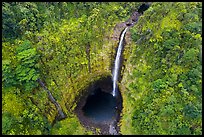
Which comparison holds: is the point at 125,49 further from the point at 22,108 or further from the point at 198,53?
the point at 22,108

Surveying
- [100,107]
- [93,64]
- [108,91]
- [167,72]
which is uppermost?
[93,64]

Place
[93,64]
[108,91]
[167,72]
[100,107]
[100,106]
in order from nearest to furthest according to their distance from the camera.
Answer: [167,72], [100,107], [100,106], [93,64], [108,91]

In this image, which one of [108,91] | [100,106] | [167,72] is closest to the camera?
[167,72]

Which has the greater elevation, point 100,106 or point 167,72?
point 167,72

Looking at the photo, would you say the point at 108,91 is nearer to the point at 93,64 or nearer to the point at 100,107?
the point at 100,107

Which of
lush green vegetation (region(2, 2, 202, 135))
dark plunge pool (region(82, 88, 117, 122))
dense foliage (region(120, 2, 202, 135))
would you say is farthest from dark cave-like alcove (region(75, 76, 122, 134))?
dense foliage (region(120, 2, 202, 135))

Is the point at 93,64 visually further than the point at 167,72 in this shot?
Yes

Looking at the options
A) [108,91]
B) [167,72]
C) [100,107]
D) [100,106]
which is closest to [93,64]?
[108,91]
